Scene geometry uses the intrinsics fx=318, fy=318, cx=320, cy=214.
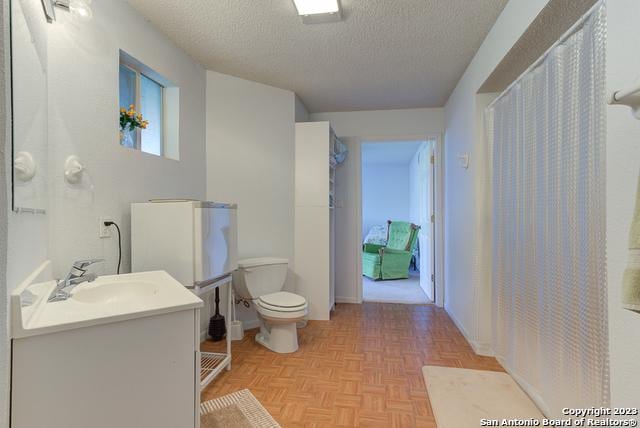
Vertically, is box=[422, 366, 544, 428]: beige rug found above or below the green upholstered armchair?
below

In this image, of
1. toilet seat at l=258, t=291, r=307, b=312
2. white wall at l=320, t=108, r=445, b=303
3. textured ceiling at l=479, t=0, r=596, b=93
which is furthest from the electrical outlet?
white wall at l=320, t=108, r=445, b=303

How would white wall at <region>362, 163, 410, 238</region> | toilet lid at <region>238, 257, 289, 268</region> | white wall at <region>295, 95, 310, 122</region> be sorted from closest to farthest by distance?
toilet lid at <region>238, 257, 289, 268</region>
white wall at <region>295, 95, 310, 122</region>
white wall at <region>362, 163, 410, 238</region>

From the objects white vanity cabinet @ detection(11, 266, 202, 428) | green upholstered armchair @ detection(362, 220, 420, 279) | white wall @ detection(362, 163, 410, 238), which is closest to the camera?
white vanity cabinet @ detection(11, 266, 202, 428)

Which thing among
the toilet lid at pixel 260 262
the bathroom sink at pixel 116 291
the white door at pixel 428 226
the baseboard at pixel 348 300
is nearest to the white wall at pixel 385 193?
the white door at pixel 428 226

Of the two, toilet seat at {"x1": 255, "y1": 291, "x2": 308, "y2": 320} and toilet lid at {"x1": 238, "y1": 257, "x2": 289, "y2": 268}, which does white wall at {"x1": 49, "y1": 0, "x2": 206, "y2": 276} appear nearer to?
toilet lid at {"x1": 238, "y1": 257, "x2": 289, "y2": 268}

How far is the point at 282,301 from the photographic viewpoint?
7.97 ft

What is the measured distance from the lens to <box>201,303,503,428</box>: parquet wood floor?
1.69m

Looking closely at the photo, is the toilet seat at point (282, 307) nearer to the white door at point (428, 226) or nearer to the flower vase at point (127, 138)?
the flower vase at point (127, 138)

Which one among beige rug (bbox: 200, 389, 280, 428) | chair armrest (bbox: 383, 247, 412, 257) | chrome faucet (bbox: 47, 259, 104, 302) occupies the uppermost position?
chrome faucet (bbox: 47, 259, 104, 302)

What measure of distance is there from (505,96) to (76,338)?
245cm

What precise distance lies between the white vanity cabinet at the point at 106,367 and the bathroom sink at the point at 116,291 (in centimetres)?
22

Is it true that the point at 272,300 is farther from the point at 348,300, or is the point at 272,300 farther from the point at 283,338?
the point at 348,300

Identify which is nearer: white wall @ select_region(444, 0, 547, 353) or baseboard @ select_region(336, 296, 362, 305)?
white wall @ select_region(444, 0, 547, 353)

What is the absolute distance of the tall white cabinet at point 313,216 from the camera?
3137 mm
